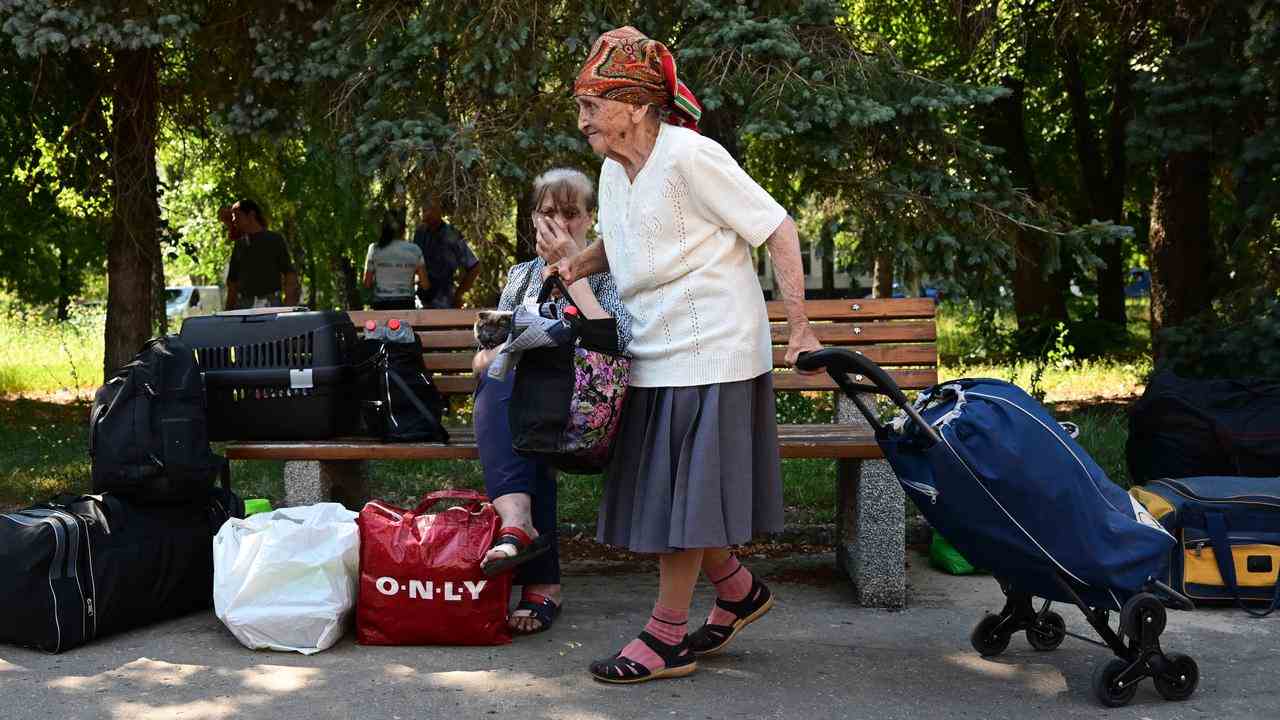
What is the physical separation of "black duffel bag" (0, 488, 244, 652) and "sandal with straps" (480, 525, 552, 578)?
1.07 m

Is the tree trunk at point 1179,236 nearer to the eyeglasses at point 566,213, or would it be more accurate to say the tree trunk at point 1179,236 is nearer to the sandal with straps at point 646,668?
the eyeglasses at point 566,213

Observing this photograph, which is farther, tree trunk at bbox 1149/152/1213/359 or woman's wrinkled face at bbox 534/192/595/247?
tree trunk at bbox 1149/152/1213/359

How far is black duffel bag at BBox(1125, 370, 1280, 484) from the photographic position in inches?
205

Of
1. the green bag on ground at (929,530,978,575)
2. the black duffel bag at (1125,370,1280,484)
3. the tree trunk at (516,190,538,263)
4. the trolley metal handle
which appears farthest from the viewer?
the tree trunk at (516,190,538,263)

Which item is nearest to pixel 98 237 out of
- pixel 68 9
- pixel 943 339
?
pixel 68 9

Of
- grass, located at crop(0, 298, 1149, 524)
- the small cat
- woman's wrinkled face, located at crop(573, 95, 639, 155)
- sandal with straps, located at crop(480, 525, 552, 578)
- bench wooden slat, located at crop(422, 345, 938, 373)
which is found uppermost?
woman's wrinkled face, located at crop(573, 95, 639, 155)

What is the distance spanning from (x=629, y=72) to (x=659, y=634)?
167cm

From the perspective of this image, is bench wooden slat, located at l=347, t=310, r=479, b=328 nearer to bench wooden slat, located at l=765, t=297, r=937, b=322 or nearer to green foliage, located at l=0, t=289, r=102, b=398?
bench wooden slat, located at l=765, t=297, r=937, b=322

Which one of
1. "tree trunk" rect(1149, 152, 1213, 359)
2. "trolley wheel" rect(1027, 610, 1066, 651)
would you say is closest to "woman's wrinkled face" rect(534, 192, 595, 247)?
"trolley wheel" rect(1027, 610, 1066, 651)

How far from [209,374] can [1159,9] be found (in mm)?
6713

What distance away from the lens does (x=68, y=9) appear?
277 inches

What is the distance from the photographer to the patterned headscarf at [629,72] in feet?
12.2

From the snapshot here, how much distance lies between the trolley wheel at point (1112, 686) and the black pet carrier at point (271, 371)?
289 cm

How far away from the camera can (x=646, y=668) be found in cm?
397
